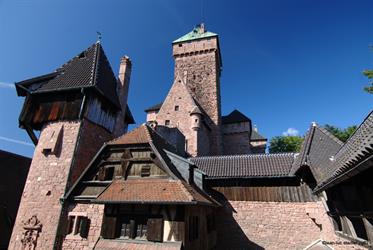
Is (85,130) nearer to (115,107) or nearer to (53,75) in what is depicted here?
(115,107)

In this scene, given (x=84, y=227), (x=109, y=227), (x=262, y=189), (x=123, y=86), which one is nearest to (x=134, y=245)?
(x=109, y=227)

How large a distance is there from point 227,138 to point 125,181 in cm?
1656


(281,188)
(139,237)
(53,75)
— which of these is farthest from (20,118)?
(281,188)

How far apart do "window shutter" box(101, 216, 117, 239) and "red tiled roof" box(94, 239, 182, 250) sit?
A: 17cm

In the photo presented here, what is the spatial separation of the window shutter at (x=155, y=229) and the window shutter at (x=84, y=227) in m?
3.35

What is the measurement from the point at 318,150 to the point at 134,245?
24.8 ft

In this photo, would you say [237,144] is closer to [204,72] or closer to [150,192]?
[204,72]

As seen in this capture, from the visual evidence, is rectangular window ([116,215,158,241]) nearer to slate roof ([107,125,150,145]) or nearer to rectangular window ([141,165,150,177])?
rectangular window ([141,165,150,177])

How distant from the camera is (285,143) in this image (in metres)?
31.2

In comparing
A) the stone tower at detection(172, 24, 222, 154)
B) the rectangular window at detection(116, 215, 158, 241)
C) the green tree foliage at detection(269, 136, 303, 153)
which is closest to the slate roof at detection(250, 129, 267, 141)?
the green tree foliage at detection(269, 136, 303, 153)

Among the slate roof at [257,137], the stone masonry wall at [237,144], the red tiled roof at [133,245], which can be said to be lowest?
the red tiled roof at [133,245]

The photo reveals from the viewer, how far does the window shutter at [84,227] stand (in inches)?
368

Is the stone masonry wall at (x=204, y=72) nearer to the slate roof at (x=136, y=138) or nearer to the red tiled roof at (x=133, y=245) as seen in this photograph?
the slate roof at (x=136, y=138)

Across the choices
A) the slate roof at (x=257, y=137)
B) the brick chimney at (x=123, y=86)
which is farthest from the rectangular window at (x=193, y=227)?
the slate roof at (x=257, y=137)
